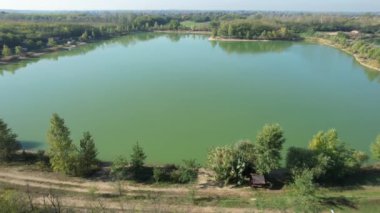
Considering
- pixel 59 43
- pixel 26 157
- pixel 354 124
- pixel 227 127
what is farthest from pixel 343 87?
pixel 59 43

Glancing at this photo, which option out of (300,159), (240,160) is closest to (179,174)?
(240,160)

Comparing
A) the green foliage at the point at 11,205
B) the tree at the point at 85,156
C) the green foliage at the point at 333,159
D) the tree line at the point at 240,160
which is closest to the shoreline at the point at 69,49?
the green foliage at the point at 333,159

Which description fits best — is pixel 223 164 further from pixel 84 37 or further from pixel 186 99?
pixel 84 37

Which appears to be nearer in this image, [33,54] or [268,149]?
[268,149]

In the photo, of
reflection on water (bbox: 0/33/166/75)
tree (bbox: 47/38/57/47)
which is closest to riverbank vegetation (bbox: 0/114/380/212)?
reflection on water (bbox: 0/33/166/75)

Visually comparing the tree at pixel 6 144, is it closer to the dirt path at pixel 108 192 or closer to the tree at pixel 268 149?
the dirt path at pixel 108 192
